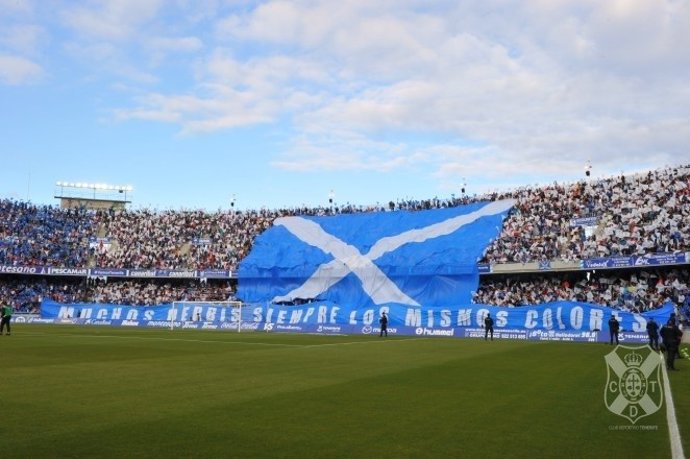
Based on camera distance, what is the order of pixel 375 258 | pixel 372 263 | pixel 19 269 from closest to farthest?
1. pixel 372 263
2. pixel 375 258
3. pixel 19 269

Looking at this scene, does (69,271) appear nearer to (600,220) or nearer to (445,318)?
(445,318)

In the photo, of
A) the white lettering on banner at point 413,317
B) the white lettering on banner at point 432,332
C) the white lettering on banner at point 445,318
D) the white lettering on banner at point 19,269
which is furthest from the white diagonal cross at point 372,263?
the white lettering on banner at point 19,269

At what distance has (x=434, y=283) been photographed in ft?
183

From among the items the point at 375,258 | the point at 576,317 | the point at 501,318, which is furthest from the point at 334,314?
the point at 576,317

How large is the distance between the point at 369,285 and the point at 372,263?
214 centimetres

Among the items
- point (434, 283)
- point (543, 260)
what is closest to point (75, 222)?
point (434, 283)

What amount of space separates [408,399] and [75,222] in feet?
237

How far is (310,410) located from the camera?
1169cm

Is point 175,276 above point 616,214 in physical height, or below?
below

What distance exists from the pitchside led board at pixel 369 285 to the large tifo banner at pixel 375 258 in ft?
0.32

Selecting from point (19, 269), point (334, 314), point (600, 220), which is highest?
point (600, 220)

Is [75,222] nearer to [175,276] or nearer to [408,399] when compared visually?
[175,276]

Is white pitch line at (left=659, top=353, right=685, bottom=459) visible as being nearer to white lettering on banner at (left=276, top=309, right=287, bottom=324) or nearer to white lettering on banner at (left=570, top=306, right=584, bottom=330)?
white lettering on banner at (left=570, top=306, right=584, bottom=330)

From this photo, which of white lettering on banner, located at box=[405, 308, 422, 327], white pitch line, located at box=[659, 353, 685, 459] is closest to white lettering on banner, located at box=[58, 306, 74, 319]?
white lettering on banner, located at box=[405, 308, 422, 327]
